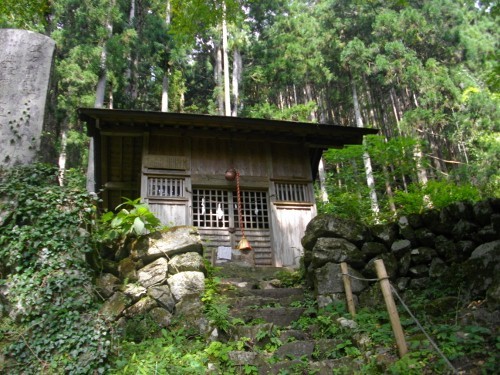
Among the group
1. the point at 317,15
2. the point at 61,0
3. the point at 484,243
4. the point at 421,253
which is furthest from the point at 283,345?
the point at 317,15

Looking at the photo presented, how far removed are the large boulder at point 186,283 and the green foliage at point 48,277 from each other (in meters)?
1.15

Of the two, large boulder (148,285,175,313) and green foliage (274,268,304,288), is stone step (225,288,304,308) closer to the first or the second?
green foliage (274,268,304,288)

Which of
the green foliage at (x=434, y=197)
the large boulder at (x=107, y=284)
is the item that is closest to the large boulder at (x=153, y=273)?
the large boulder at (x=107, y=284)

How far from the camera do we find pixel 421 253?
693 cm

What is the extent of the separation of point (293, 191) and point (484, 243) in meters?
5.38

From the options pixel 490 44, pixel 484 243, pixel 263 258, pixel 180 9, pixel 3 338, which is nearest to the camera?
pixel 3 338

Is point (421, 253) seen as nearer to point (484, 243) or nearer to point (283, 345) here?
point (484, 243)

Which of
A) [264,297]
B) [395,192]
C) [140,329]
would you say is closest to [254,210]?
[395,192]

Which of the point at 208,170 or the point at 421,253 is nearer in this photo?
the point at 421,253

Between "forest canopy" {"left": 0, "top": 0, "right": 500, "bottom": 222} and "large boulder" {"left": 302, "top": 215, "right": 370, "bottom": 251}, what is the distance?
5393 mm

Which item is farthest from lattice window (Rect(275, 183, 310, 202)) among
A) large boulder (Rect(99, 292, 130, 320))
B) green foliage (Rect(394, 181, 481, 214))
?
large boulder (Rect(99, 292, 130, 320))

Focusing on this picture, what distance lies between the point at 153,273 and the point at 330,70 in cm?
1989

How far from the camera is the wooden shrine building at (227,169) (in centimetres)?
1029

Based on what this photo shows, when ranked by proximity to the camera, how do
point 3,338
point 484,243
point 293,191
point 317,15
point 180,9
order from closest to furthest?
point 3,338 → point 484,243 → point 180,9 → point 293,191 → point 317,15
